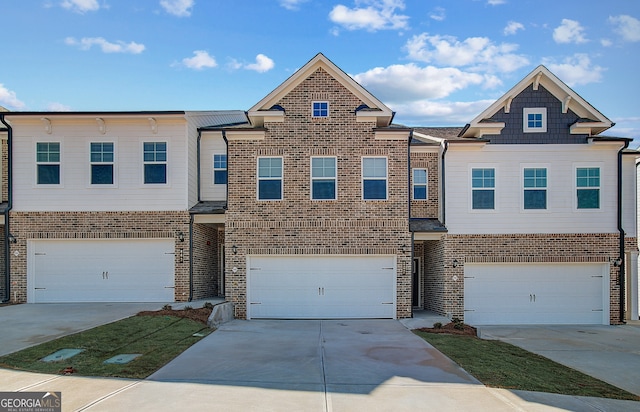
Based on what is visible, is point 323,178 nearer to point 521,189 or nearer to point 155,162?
point 155,162

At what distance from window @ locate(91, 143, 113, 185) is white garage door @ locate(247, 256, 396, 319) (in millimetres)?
5677

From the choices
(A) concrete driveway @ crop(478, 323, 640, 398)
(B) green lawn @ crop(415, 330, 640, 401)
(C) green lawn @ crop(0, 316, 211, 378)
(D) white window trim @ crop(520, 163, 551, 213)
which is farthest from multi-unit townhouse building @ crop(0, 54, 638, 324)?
(B) green lawn @ crop(415, 330, 640, 401)

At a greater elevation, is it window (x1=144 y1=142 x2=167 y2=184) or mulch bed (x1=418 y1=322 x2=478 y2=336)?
window (x1=144 y1=142 x2=167 y2=184)

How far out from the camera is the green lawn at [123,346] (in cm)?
890

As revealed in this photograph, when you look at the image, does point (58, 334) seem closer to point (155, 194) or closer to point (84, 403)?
point (84, 403)

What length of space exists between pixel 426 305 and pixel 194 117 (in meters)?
10.9

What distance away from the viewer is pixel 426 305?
19.3 metres

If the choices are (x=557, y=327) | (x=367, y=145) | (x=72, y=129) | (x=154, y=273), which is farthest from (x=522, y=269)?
(x=72, y=129)

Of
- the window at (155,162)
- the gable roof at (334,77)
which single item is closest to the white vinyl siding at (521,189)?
the gable roof at (334,77)

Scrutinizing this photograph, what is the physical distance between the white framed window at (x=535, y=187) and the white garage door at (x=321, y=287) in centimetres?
506

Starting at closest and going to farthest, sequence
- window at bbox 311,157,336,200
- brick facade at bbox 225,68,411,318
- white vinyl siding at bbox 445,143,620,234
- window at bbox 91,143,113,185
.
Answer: brick facade at bbox 225,68,411,318
window at bbox 311,157,336,200
white vinyl siding at bbox 445,143,620,234
window at bbox 91,143,113,185

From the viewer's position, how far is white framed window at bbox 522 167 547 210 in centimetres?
1741

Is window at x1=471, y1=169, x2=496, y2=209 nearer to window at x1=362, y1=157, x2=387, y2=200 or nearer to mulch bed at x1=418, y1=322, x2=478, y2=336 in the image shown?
window at x1=362, y1=157, x2=387, y2=200

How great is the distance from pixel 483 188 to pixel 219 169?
9425 millimetres
